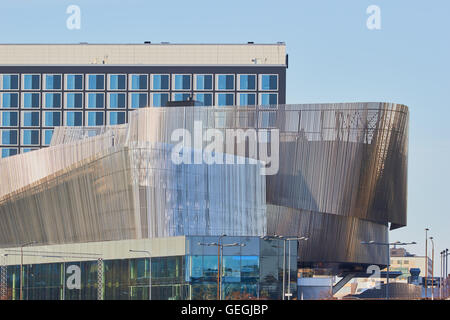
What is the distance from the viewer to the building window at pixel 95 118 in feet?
461

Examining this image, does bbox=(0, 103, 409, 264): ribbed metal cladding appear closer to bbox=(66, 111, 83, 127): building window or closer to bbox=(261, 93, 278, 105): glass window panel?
bbox=(66, 111, 83, 127): building window

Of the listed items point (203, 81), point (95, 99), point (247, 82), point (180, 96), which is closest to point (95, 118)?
point (95, 99)

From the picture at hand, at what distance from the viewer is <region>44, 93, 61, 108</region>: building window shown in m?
141

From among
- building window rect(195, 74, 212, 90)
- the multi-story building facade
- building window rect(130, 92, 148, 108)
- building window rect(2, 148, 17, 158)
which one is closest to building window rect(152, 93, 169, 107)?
the multi-story building facade

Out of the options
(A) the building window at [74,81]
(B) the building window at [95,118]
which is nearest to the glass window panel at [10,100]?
(A) the building window at [74,81]

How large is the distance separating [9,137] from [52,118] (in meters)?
6.85

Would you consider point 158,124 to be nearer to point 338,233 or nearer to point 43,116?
point 338,233

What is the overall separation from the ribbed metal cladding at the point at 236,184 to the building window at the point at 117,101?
3890 cm

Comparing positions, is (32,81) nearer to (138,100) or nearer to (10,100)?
(10,100)

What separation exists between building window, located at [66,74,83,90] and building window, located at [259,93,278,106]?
86.0ft

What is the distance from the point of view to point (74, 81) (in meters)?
141
